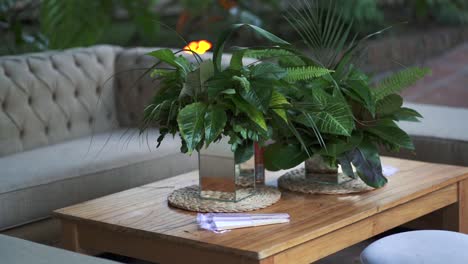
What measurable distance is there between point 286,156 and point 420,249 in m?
0.76

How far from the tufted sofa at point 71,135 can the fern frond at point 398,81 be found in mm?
914

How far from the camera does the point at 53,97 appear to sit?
425 centimetres

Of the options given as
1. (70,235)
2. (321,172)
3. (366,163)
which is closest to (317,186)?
(321,172)

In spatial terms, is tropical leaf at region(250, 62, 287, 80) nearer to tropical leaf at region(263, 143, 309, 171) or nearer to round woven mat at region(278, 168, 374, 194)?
tropical leaf at region(263, 143, 309, 171)

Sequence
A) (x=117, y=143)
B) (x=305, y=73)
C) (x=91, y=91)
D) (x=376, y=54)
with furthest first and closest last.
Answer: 1. (x=376, y=54)
2. (x=91, y=91)
3. (x=117, y=143)
4. (x=305, y=73)

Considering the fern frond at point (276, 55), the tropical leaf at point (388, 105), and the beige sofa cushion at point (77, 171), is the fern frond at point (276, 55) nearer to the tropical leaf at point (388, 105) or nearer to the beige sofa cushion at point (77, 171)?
the tropical leaf at point (388, 105)

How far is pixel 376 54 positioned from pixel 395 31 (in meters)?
0.78

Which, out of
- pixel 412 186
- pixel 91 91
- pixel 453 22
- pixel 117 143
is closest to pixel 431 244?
pixel 412 186

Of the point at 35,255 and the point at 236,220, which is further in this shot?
the point at 236,220

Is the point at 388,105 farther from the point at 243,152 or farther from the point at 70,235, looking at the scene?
the point at 70,235

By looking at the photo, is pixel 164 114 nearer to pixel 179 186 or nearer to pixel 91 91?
pixel 179 186

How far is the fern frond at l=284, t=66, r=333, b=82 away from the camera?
293 centimetres

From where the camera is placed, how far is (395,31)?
851 cm

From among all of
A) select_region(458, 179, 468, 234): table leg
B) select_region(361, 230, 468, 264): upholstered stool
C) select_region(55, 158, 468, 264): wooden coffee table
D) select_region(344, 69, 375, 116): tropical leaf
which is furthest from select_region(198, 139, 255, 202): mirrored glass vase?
select_region(458, 179, 468, 234): table leg
